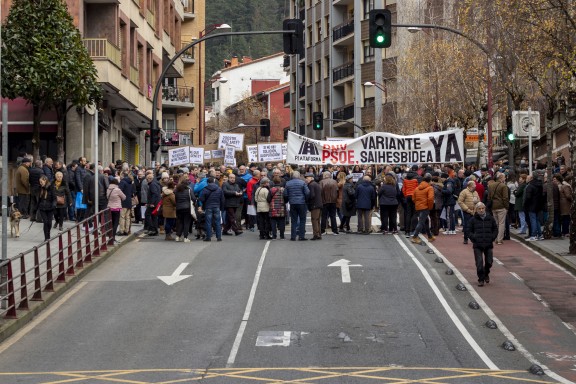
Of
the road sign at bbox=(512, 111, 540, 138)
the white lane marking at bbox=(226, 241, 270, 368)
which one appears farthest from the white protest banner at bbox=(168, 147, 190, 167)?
the white lane marking at bbox=(226, 241, 270, 368)

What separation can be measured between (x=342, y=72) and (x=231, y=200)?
4933 cm

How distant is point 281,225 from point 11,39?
9.56m

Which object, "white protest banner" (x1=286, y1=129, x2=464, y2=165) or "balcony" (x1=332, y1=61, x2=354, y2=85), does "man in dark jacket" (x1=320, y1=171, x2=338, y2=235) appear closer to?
"white protest banner" (x1=286, y1=129, x2=464, y2=165)

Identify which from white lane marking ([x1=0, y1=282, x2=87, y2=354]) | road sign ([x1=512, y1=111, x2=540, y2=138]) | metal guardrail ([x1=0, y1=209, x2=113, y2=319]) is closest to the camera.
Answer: white lane marking ([x1=0, y1=282, x2=87, y2=354])

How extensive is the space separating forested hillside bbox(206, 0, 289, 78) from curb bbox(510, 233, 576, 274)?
113m

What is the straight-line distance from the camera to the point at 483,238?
21.4 m

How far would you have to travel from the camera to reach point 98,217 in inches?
982

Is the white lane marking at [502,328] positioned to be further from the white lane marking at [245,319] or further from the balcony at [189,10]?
the balcony at [189,10]

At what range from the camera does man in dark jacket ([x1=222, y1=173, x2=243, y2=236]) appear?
3033 cm

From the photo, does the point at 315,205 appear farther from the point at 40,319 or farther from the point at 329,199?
the point at 40,319

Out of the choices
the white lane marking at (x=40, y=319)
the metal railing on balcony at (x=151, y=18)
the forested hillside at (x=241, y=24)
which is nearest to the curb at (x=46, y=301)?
the white lane marking at (x=40, y=319)

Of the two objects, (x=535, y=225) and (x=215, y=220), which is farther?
(x=215, y=220)

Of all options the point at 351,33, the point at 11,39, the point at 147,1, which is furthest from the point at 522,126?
the point at 351,33

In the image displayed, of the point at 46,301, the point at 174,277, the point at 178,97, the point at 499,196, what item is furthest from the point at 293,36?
the point at 178,97
